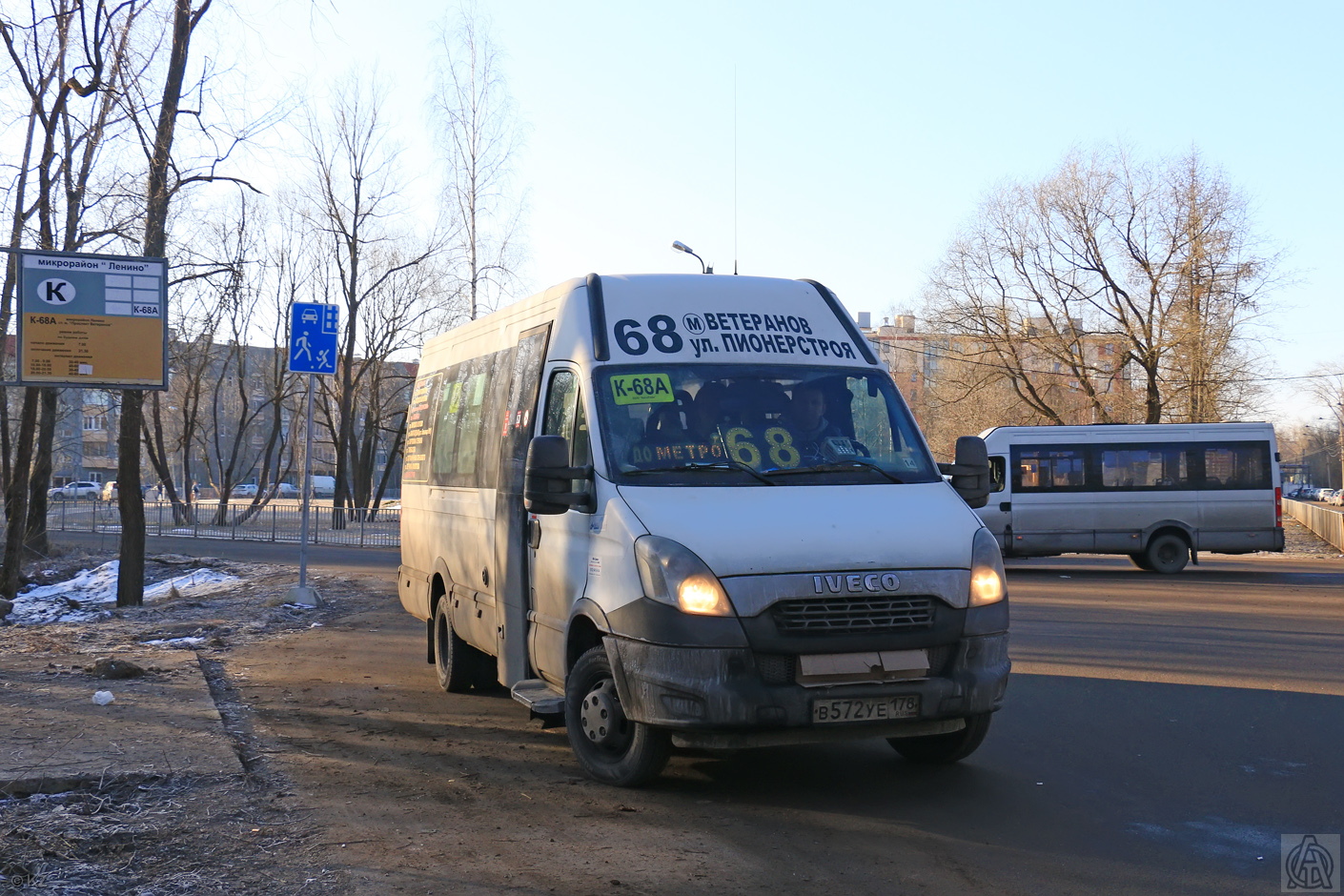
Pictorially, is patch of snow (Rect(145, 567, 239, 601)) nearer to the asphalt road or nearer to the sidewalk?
the sidewalk

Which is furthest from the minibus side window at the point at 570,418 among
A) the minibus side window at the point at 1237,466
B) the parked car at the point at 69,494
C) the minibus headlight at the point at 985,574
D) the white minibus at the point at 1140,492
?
the parked car at the point at 69,494

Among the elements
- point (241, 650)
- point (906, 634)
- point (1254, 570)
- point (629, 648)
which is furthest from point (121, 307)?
point (1254, 570)

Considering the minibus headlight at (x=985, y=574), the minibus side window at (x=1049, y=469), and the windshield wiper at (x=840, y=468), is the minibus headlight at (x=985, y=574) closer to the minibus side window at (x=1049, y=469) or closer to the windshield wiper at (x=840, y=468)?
the windshield wiper at (x=840, y=468)

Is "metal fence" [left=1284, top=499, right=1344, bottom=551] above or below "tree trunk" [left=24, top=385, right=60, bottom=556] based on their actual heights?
below

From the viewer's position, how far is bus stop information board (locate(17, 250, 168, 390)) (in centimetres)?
1383

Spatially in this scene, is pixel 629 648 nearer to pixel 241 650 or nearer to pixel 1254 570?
pixel 241 650

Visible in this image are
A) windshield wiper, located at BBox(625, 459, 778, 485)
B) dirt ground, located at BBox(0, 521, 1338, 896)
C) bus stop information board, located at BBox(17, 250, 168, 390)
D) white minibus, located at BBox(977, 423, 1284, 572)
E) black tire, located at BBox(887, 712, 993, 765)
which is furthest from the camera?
white minibus, located at BBox(977, 423, 1284, 572)

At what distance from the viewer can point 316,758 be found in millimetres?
6688

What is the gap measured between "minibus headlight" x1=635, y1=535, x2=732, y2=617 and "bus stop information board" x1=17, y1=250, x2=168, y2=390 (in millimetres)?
10753

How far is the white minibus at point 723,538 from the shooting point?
5402 millimetres

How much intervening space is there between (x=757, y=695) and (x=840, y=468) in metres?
1.47

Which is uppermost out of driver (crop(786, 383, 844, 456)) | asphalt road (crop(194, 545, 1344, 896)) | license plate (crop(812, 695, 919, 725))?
driver (crop(786, 383, 844, 456))

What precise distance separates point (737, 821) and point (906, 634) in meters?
1.18

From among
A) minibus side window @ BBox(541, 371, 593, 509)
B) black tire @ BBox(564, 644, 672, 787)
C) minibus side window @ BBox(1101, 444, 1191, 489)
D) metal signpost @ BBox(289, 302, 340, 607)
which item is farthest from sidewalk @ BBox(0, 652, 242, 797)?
minibus side window @ BBox(1101, 444, 1191, 489)
